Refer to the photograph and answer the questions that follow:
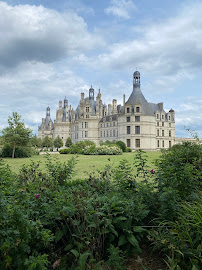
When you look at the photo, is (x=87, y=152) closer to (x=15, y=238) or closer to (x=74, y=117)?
(x=15, y=238)

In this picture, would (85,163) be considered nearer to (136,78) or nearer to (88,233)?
(88,233)

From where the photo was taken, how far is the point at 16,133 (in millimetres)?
25234

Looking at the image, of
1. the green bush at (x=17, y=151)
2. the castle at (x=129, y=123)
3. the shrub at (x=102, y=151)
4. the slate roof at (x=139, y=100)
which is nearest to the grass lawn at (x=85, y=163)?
the green bush at (x=17, y=151)

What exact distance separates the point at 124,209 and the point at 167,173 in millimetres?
1492

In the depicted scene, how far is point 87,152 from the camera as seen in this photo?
3041 centimetres

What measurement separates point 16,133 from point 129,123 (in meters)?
28.6

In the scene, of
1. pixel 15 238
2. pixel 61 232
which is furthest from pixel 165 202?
pixel 15 238

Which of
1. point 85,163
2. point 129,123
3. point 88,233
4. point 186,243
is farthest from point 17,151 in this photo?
point 129,123

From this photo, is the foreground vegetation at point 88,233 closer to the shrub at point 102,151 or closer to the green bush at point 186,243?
the green bush at point 186,243

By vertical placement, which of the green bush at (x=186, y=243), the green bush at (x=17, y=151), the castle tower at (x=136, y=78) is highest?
the castle tower at (x=136, y=78)

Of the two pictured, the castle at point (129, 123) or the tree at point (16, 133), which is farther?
the castle at point (129, 123)

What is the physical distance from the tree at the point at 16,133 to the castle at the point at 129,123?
27.6 metres

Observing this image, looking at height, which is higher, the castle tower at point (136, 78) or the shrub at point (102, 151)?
the castle tower at point (136, 78)

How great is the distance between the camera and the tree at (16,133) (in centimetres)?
2466
